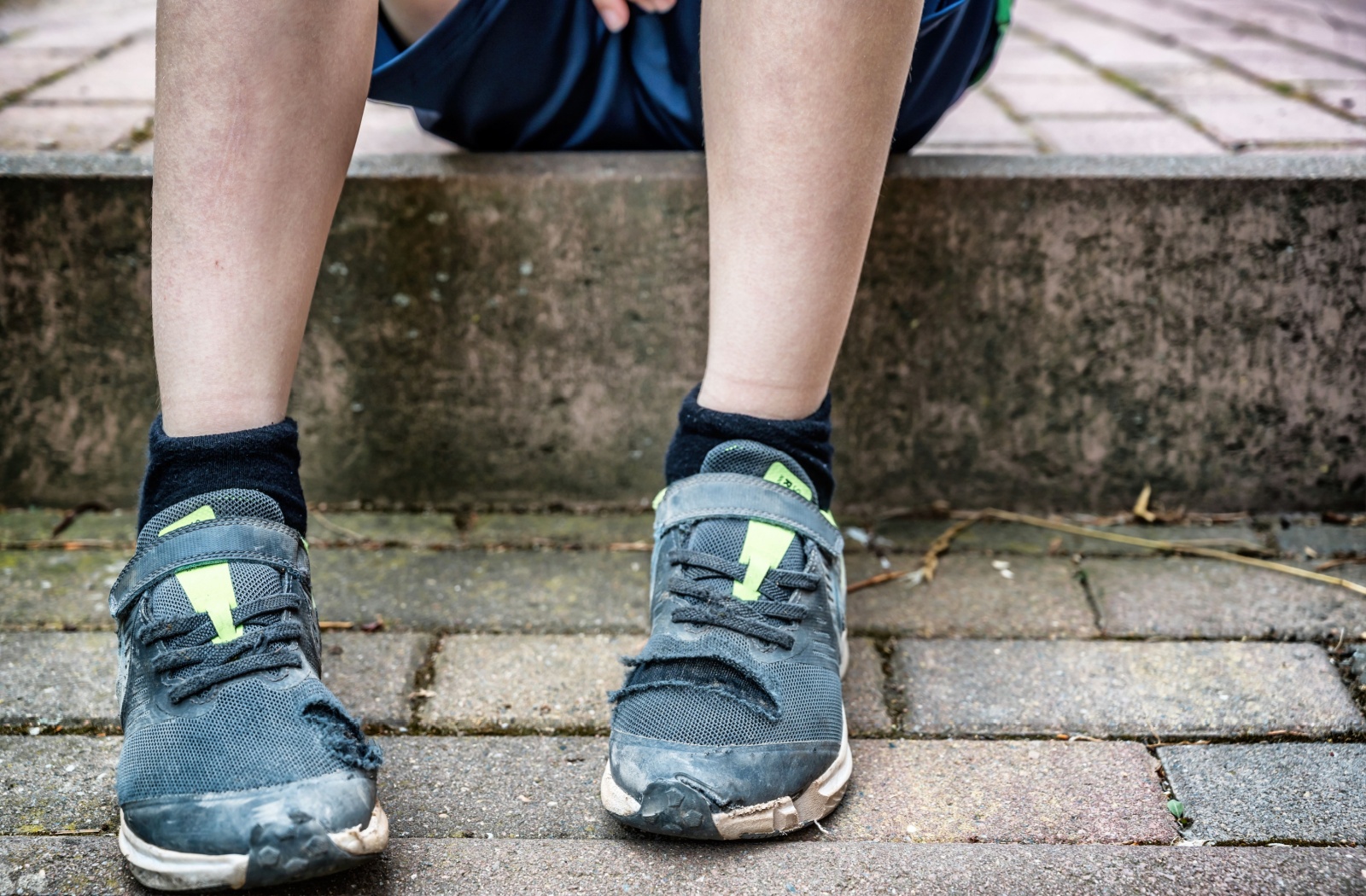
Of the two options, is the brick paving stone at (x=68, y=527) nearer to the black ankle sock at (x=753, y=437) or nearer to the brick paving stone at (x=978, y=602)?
the black ankle sock at (x=753, y=437)

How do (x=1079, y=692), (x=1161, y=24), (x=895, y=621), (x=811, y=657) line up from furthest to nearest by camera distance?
(x=1161, y=24) < (x=895, y=621) < (x=1079, y=692) < (x=811, y=657)

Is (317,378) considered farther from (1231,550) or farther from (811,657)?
(1231,550)

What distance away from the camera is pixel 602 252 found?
4.58 ft

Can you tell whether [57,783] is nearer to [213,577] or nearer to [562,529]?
[213,577]

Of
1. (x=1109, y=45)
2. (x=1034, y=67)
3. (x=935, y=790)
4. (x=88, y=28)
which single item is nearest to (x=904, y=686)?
(x=935, y=790)

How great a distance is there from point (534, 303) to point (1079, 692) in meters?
0.77

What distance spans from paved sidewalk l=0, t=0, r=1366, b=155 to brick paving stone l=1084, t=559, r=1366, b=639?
1.81ft

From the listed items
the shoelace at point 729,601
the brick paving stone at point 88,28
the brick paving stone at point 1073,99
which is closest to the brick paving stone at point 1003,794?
the shoelace at point 729,601

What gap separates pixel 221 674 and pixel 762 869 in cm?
44

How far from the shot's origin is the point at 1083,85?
2.03 m

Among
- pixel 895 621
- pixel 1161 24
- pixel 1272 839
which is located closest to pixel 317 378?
pixel 895 621

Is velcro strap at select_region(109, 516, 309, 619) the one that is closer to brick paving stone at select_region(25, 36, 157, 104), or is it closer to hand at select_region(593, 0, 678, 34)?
hand at select_region(593, 0, 678, 34)

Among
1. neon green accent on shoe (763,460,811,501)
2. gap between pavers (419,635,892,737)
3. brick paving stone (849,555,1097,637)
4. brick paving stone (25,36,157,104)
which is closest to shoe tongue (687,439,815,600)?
neon green accent on shoe (763,460,811,501)

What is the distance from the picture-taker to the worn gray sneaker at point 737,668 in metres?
0.90
